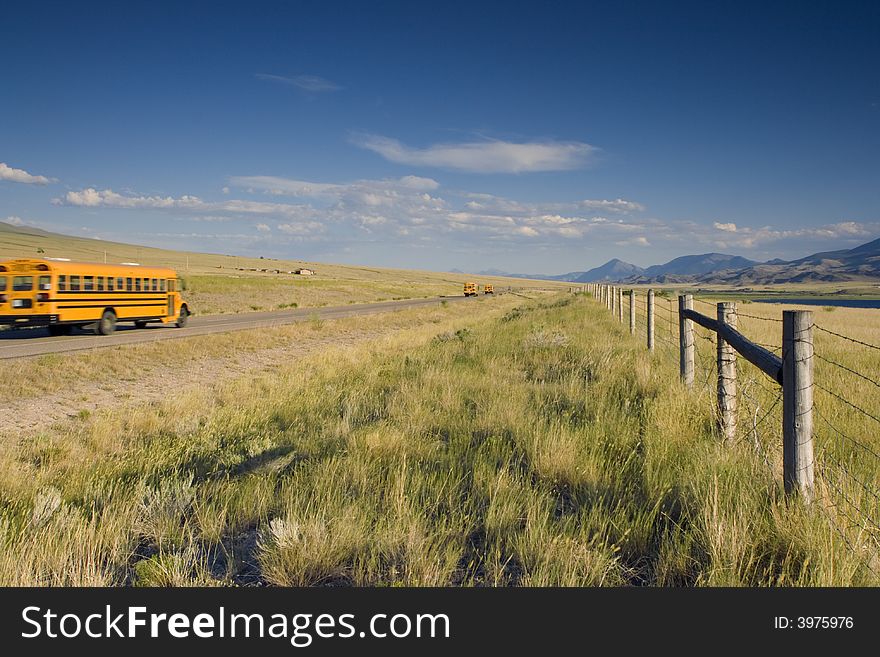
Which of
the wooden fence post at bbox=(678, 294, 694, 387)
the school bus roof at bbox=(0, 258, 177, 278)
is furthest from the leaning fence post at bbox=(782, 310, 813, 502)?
the school bus roof at bbox=(0, 258, 177, 278)

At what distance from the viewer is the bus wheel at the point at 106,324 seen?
1816 centimetres

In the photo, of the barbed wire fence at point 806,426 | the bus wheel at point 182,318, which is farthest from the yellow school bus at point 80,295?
the barbed wire fence at point 806,426

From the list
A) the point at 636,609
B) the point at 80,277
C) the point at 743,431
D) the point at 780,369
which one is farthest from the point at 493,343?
the point at 80,277

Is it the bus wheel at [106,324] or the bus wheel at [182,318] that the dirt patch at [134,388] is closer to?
the bus wheel at [106,324]

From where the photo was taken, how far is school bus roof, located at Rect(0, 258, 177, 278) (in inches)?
630

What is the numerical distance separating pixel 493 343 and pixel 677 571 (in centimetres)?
1043

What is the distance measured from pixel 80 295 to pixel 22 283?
1547 millimetres

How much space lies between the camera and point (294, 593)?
263 cm

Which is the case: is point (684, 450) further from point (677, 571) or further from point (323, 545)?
point (323, 545)

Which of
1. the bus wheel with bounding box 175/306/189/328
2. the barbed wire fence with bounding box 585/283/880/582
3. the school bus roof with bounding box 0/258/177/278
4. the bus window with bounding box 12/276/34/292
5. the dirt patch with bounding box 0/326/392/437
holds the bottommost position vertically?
the dirt patch with bounding box 0/326/392/437

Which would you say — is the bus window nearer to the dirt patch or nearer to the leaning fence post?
the dirt patch

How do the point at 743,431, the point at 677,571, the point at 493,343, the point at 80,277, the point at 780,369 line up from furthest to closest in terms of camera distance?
the point at 80,277, the point at 493,343, the point at 743,431, the point at 780,369, the point at 677,571

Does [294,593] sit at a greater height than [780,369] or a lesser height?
lesser

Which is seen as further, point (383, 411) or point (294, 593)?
point (383, 411)
